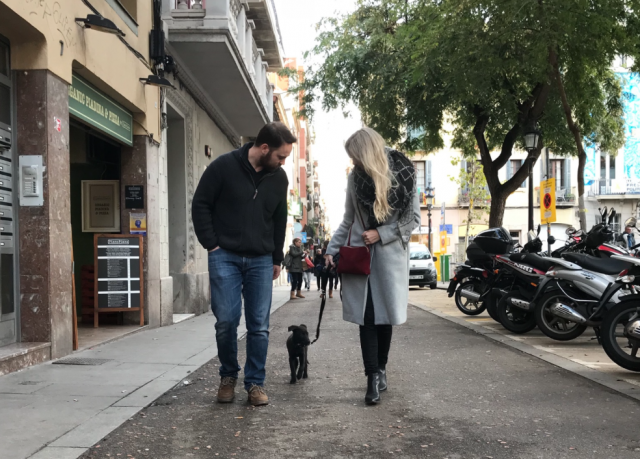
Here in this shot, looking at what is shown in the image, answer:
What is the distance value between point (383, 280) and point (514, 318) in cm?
509

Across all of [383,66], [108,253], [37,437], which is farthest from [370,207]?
[383,66]

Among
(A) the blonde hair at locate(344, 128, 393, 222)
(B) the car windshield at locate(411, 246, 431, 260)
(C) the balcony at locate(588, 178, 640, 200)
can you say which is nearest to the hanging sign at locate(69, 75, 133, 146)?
(A) the blonde hair at locate(344, 128, 393, 222)

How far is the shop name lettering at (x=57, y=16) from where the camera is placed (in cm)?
681

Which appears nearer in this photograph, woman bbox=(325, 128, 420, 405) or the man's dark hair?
the man's dark hair

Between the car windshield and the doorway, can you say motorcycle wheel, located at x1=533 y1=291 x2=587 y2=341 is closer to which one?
the doorway

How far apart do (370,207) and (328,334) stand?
486cm

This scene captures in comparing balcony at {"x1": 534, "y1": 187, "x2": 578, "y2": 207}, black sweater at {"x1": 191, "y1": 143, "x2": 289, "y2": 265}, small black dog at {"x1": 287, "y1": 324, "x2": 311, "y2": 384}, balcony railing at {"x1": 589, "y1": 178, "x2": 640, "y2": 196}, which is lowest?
small black dog at {"x1": 287, "y1": 324, "x2": 311, "y2": 384}

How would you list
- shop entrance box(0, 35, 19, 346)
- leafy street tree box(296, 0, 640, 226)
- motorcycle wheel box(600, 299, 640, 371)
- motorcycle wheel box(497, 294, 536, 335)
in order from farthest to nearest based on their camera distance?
leafy street tree box(296, 0, 640, 226) → motorcycle wheel box(497, 294, 536, 335) → shop entrance box(0, 35, 19, 346) → motorcycle wheel box(600, 299, 640, 371)

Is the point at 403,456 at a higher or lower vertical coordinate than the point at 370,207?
lower

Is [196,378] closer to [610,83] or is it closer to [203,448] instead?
[203,448]

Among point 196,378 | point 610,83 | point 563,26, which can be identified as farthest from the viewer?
point 610,83

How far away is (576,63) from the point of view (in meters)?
12.0

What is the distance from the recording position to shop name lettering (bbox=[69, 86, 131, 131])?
8248 mm

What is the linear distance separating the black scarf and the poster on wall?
20.7ft
